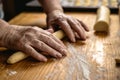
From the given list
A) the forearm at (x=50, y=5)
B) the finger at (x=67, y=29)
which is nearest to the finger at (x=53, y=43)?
the finger at (x=67, y=29)

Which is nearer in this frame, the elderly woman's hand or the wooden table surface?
the wooden table surface

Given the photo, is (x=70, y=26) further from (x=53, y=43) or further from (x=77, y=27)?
(x=53, y=43)

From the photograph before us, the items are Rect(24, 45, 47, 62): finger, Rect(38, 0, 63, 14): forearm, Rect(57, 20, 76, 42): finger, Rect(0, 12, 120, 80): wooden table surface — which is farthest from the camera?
Rect(38, 0, 63, 14): forearm

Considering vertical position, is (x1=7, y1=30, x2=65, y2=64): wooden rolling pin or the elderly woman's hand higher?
the elderly woman's hand

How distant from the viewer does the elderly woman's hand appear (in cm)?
86

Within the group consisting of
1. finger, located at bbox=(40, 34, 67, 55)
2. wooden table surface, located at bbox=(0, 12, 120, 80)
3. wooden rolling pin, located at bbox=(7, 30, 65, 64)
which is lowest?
wooden table surface, located at bbox=(0, 12, 120, 80)

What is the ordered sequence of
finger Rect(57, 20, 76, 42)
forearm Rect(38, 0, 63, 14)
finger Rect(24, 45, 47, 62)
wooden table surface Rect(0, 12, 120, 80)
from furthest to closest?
forearm Rect(38, 0, 63, 14) < finger Rect(57, 20, 76, 42) < finger Rect(24, 45, 47, 62) < wooden table surface Rect(0, 12, 120, 80)

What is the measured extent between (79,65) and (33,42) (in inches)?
7.2

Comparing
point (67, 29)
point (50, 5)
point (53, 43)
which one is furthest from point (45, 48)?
point (50, 5)

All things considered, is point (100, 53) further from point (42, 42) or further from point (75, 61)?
point (42, 42)

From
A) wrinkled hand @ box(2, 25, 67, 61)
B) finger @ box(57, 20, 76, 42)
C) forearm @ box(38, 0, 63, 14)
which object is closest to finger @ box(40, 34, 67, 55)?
wrinkled hand @ box(2, 25, 67, 61)

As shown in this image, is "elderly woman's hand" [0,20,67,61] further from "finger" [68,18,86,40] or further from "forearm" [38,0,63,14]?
"forearm" [38,0,63,14]

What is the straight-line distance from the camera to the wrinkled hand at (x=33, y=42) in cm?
86

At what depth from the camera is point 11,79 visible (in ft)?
2.43
